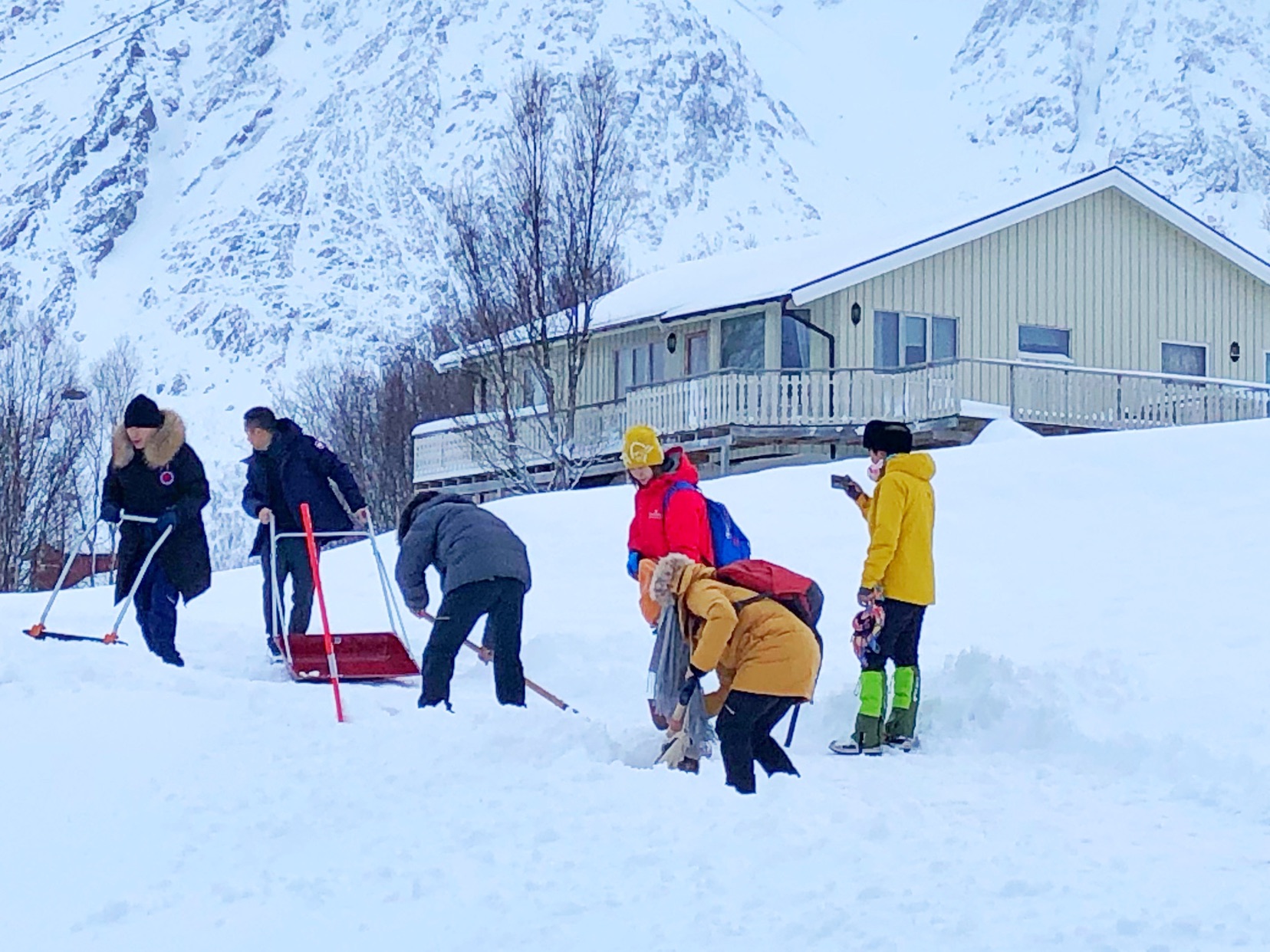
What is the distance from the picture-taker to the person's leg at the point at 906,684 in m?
9.03

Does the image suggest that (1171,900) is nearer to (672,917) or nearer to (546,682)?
(672,917)

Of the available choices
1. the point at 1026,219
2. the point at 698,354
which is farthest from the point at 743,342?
the point at 1026,219

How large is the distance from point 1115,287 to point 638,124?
114 meters

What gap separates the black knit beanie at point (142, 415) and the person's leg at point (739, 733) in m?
4.19

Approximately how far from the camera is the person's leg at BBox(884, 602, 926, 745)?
9.03m

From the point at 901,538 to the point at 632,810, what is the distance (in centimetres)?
323

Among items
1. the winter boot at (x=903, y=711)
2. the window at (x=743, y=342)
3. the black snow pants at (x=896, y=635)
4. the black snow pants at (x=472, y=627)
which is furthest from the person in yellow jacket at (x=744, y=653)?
the window at (x=743, y=342)

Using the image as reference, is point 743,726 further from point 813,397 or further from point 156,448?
point 813,397

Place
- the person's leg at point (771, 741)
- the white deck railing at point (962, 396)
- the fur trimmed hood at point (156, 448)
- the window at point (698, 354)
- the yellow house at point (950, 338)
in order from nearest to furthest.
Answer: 1. the person's leg at point (771, 741)
2. the fur trimmed hood at point (156, 448)
3. the white deck railing at point (962, 396)
4. the yellow house at point (950, 338)
5. the window at point (698, 354)

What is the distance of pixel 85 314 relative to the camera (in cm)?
12394

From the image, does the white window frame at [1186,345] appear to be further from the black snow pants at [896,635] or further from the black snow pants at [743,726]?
the black snow pants at [743,726]

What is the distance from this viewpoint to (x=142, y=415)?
1009 cm

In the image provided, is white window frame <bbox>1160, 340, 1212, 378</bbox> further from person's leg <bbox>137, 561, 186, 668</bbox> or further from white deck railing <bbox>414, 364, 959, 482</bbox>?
person's leg <bbox>137, 561, 186, 668</bbox>

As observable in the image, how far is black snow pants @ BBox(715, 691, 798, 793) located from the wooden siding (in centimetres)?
1821
